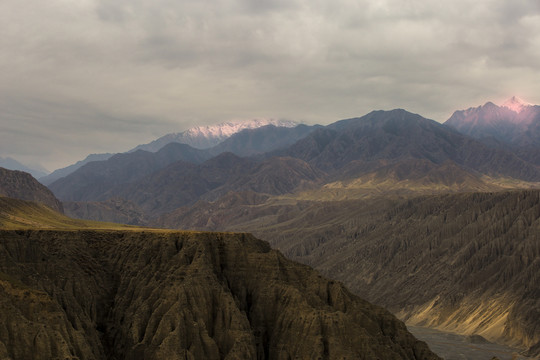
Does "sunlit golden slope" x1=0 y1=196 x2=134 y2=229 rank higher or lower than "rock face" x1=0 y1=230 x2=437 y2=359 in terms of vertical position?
higher

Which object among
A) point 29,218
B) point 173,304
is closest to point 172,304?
point 173,304

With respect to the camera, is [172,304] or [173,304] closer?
[173,304]

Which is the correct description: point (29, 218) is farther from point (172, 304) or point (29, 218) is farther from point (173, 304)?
point (173, 304)

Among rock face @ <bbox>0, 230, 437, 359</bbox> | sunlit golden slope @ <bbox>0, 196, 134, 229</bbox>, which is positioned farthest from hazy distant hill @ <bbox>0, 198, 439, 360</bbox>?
sunlit golden slope @ <bbox>0, 196, 134, 229</bbox>

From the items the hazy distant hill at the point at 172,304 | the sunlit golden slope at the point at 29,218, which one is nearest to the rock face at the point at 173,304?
the hazy distant hill at the point at 172,304

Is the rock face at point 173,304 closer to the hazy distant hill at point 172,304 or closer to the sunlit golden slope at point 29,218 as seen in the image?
the hazy distant hill at point 172,304

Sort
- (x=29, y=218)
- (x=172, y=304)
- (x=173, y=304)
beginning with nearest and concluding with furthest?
(x=173, y=304) < (x=172, y=304) < (x=29, y=218)

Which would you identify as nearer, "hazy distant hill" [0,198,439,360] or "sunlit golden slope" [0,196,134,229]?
"hazy distant hill" [0,198,439,360]

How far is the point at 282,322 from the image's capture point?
117312 mm

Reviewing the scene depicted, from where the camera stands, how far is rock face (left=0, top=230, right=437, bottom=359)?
94.7 meters

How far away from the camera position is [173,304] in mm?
108250

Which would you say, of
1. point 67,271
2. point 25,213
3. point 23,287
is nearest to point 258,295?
point 67,271

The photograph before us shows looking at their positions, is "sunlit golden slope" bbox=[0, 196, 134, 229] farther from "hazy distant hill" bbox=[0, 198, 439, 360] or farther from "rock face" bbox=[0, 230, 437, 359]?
"rock face" bbox=[0, 230, 437, 359]

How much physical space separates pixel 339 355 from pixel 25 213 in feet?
324
